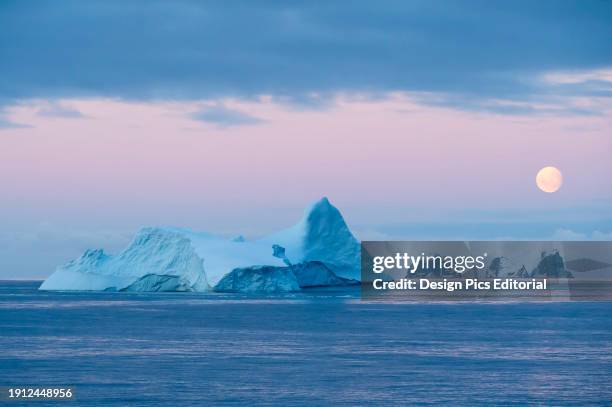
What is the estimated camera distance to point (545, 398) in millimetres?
24297

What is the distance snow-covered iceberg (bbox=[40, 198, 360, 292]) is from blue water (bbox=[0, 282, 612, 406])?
1259cm

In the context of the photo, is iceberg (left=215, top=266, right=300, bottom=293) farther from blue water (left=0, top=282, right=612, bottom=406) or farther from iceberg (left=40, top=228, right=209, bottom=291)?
blue water (left=0, top=282, right=612, bottom=406)

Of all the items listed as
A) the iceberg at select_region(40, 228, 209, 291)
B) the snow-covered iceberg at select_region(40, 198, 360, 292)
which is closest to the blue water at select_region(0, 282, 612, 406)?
the snow-covered iceberg at select_region(40, 198, 360, 292)

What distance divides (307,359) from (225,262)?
3632 cm

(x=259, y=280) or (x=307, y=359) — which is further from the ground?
(x=259, y=280)

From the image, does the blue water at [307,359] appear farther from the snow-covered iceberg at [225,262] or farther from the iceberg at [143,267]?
the iceberg at [143,267]

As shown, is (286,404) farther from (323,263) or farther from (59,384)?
(323,263)

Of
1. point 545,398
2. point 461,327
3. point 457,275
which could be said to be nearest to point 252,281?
point 461,327

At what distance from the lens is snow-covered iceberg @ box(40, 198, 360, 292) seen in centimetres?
7012

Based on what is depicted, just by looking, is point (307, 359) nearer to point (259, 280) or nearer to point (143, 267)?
point (259, 280)

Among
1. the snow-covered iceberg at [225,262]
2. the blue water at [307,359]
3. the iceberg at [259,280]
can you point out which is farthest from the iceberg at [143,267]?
the blue water at [307,359]

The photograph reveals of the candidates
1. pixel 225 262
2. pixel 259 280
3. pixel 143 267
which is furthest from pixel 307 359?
pixel 143 267

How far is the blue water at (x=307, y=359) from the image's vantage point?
973 inches

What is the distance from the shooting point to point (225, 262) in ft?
225
